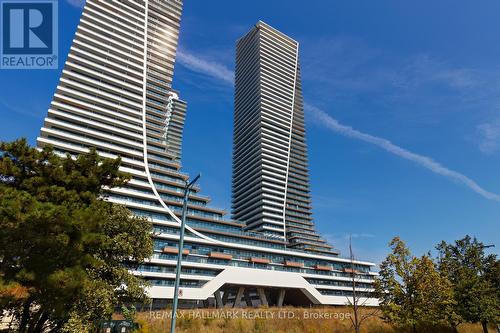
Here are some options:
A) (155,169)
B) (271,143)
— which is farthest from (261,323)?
(271,143)

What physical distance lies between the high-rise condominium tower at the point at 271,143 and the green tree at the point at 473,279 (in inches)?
3218

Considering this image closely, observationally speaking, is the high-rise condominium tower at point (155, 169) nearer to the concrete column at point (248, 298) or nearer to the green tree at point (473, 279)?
the concrete column at point (248, 298)

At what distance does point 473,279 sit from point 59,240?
37.3m

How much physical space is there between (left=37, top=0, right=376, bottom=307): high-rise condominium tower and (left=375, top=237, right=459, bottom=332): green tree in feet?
153

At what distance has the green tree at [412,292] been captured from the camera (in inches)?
982

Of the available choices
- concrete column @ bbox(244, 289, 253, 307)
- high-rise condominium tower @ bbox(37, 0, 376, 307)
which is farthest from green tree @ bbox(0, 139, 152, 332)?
concrete column @ bbox(244, 289, 253, 307)

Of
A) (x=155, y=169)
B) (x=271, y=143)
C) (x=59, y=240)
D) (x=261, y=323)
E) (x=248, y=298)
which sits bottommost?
(x=248, y=298)

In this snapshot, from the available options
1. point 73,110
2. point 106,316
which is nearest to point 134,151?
point 73,110

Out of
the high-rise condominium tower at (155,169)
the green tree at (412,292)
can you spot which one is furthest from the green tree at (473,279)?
the high-rise condominium tower at (155,169)

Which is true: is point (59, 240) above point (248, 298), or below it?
above

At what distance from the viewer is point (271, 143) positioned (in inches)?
5531

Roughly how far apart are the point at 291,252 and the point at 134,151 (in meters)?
51.8

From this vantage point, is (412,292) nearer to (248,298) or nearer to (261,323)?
(261,323)

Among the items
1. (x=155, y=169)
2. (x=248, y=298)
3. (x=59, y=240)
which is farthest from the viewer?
(x=155, y=169)
